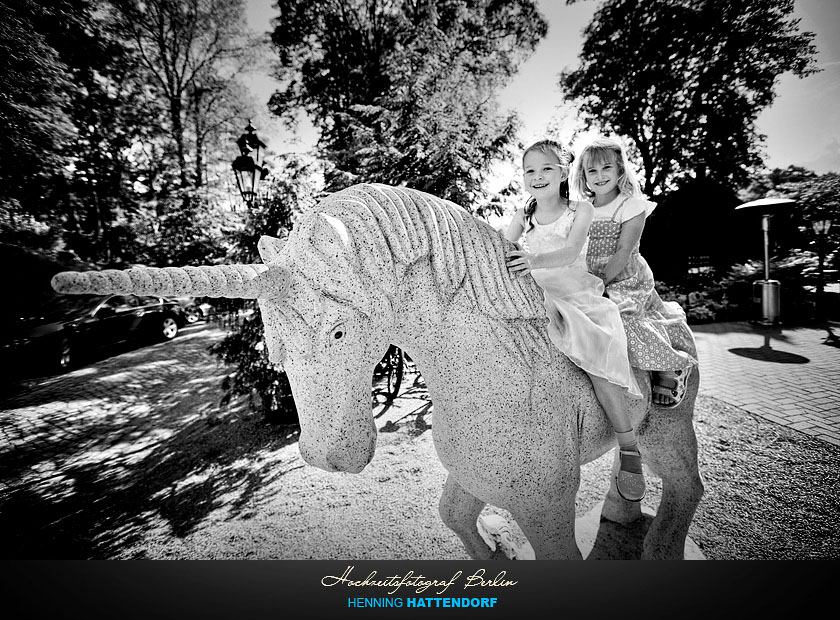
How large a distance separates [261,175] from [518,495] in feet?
14.6

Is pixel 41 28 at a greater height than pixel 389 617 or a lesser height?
greater

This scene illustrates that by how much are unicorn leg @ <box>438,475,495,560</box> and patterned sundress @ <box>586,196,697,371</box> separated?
39.6 inches

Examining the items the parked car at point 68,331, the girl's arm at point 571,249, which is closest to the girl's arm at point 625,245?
the girl's arm at point 571,249

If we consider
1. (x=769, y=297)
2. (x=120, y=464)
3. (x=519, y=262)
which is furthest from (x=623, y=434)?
(x=120, y=464)

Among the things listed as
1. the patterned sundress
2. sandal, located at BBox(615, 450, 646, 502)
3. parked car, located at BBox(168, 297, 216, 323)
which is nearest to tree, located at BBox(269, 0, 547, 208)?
the patterned sundress

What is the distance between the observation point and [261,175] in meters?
4.13

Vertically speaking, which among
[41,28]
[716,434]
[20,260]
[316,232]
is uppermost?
[41,28]

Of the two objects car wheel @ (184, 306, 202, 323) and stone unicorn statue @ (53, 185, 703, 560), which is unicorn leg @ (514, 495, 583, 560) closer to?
stone unicorn statue @ (53, 185, 703, 560)

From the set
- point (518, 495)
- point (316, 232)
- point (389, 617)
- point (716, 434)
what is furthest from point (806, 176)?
point (389, 617)

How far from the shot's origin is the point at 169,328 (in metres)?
5.15

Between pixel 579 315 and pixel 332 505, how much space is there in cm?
262

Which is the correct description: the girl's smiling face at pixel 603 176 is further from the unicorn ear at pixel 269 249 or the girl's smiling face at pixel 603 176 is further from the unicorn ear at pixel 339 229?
the unicorn ear at pixel 269 249

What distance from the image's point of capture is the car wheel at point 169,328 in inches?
172

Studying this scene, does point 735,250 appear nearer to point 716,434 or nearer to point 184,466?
point 716,434
